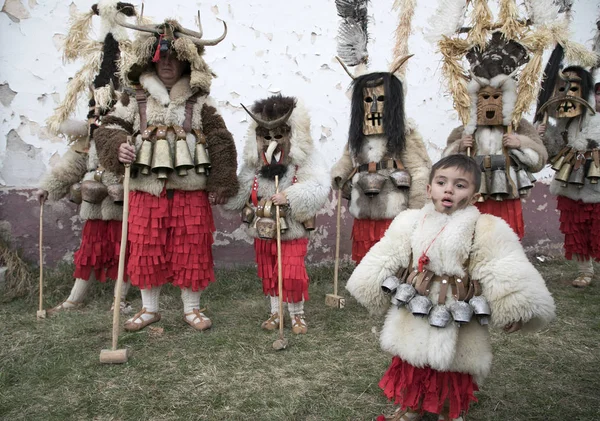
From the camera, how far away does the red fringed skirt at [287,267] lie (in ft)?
12.3

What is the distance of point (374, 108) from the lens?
3.98 m

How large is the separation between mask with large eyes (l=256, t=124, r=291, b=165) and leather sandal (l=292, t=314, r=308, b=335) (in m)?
1.25

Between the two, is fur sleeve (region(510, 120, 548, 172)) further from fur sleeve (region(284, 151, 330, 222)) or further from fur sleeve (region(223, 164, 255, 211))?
fur sleeve (region(223, 164, 255, 211))

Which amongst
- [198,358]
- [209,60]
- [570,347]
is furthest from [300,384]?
[209,60]

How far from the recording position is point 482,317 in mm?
2152

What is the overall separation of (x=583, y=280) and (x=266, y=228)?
142 inches

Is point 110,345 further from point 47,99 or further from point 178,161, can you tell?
point 47,99

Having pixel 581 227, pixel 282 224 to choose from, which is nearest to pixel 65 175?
pixel 282 224

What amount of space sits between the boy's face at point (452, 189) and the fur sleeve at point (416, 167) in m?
1.57

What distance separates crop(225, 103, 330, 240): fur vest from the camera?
12.1 feet

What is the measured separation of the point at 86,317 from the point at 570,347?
3833 mm

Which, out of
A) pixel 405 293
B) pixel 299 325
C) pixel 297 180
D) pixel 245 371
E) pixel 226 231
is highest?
pixel 297 180

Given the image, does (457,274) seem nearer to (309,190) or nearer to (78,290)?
(309,190)

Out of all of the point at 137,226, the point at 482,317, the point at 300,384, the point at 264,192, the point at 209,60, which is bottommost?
the point at 300,384
